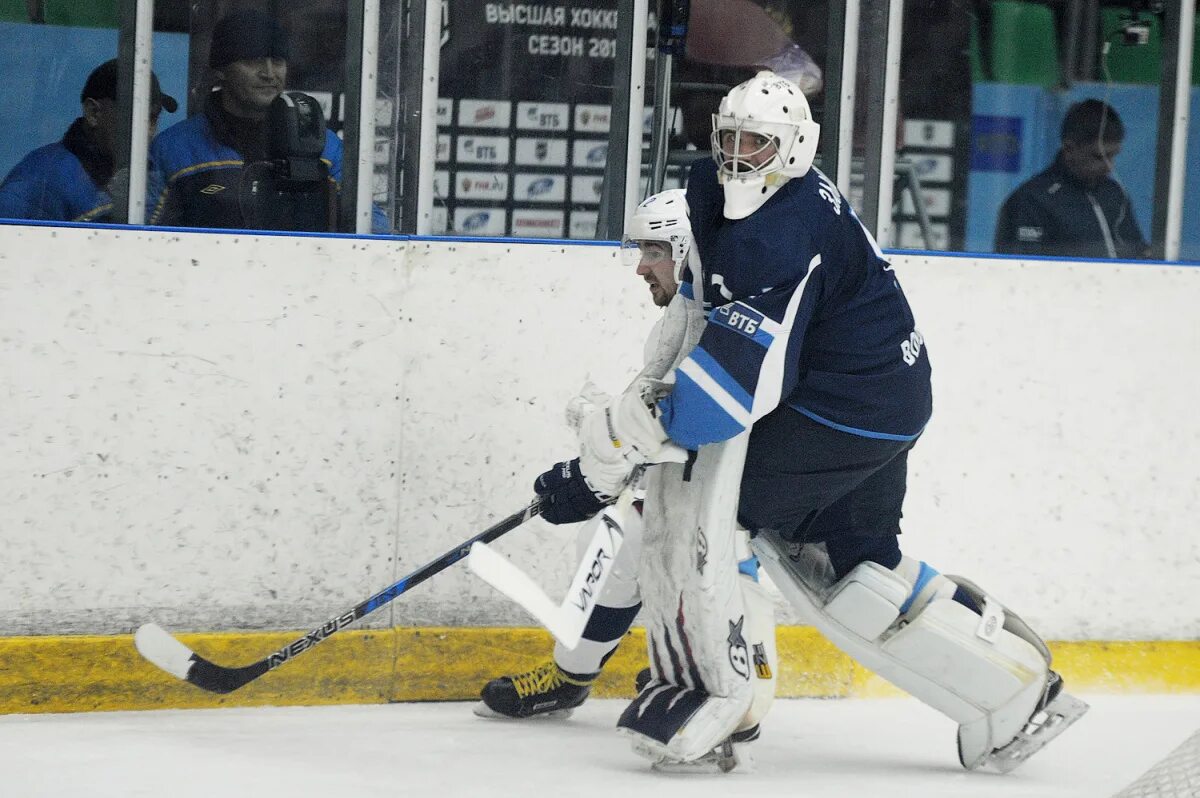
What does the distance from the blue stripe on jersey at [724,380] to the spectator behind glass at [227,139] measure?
111 centimetres

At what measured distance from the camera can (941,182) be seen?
12.1ft

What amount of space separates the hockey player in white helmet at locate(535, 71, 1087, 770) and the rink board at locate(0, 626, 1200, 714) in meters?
0.63

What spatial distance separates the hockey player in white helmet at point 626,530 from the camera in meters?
2.78

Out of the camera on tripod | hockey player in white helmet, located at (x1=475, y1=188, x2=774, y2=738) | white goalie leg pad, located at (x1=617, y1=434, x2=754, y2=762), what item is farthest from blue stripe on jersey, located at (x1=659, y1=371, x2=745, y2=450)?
the camera on tripod

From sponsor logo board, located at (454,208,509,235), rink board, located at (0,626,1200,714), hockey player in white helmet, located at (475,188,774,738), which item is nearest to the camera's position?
hockey player in white helmet, located at (475,188,774,738)

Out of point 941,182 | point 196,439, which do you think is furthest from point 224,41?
point 941,182

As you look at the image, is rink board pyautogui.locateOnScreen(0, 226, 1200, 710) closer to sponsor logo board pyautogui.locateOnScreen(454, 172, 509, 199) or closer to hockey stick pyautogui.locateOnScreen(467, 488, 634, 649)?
sponsor logo board pyautogui.locateOnScreen(454, 172, 509, 199)

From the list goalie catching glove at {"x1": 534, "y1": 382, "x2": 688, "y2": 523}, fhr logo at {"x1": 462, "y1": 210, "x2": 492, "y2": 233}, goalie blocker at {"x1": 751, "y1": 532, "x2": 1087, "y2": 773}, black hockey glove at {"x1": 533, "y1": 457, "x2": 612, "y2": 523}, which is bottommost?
goalie blocker at {"x1": 751, "y1": 532, "x2": 1087, "y2": 773}

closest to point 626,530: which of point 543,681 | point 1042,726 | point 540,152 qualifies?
point 543,681

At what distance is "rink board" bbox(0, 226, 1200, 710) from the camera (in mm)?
3047

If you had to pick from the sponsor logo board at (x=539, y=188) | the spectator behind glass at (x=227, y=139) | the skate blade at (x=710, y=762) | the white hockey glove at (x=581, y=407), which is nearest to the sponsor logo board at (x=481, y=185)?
the sponsor logo board at (x=539, y=188)

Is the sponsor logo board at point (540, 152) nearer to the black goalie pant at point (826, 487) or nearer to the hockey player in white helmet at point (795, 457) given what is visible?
the hockey player in white helmet at point (795, 457)

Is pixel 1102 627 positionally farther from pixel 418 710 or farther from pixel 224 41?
pixel 224 41

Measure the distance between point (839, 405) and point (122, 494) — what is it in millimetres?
1345
